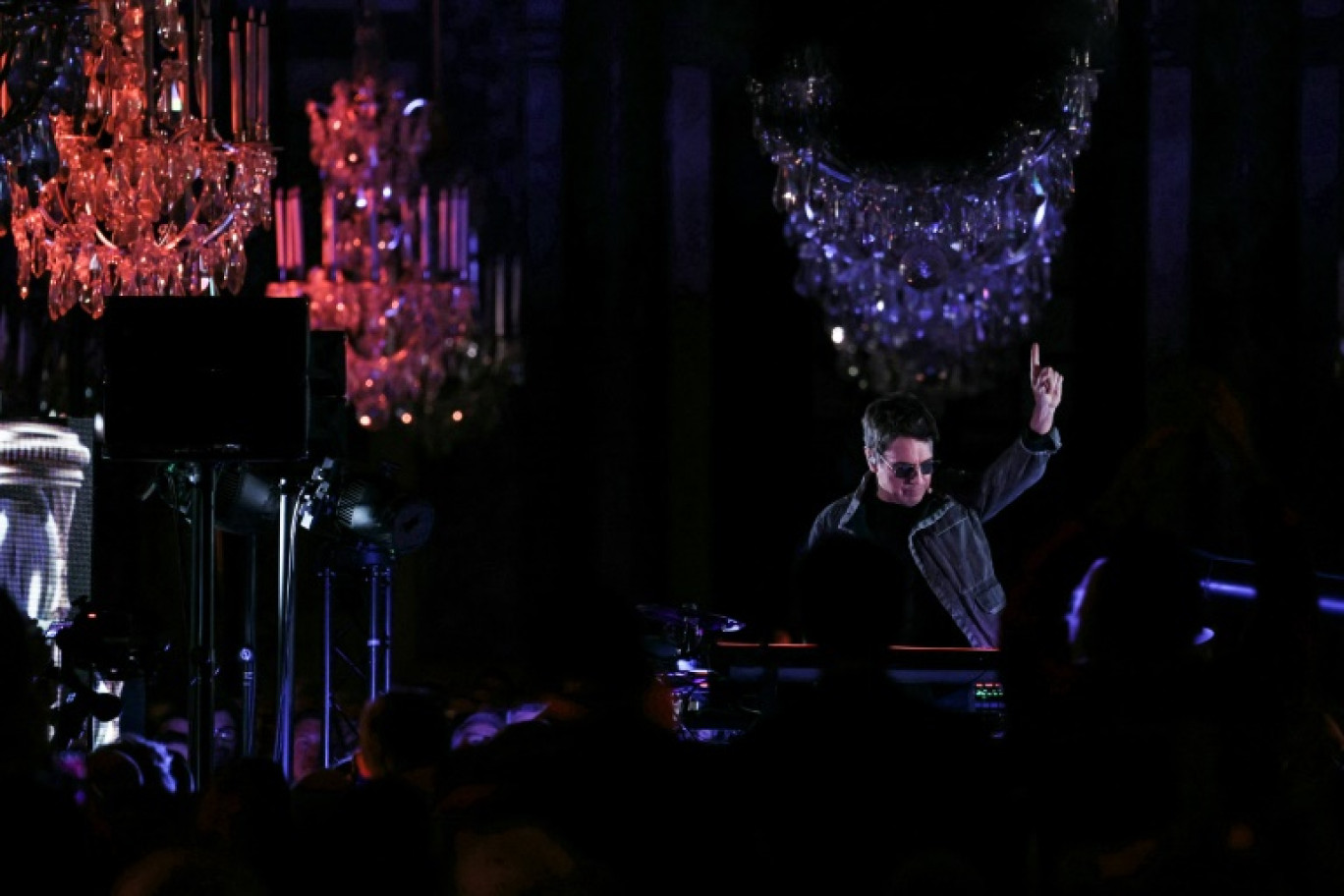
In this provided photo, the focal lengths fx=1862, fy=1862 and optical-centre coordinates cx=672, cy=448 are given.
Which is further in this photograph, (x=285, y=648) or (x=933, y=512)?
(x=285, y=648)

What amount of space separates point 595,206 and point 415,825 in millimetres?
7725

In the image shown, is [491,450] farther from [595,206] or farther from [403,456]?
[595,206]

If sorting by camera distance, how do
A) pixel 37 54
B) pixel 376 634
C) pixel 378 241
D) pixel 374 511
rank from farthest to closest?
pixel 378 241
pixel 376 634
pixel 374 511
pixel 37 54

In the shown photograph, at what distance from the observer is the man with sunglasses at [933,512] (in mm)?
5191

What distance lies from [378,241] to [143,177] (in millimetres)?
1948

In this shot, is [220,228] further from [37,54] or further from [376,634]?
[37,54]

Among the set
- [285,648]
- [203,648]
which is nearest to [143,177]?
[285,648]

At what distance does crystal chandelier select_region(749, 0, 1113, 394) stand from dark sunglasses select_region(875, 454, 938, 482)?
806 millimetres

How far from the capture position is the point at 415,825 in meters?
2.26

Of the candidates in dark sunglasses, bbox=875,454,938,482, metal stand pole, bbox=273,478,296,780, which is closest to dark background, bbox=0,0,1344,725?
metal stand pole, bbox=273,478,296,780

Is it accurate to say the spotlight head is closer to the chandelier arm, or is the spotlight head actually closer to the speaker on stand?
the chandelier arm

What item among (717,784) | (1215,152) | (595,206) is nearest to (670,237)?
(595,206)

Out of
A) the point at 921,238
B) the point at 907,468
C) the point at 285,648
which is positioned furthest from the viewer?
the point at 921,238

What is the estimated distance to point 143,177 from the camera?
21.1 feet
